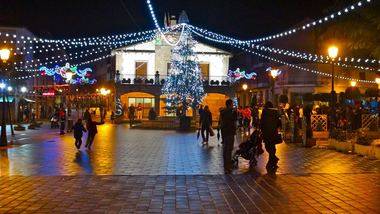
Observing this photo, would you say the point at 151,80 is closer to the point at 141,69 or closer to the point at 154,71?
the point at 154,71

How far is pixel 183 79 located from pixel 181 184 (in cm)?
2811

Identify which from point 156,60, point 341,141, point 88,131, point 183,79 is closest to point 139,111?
point 156,60

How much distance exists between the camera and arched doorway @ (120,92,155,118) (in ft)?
166

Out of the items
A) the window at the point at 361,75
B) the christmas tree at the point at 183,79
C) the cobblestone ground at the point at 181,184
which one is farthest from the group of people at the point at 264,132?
the window at the point at 361,75

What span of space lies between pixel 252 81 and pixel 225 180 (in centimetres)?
5508

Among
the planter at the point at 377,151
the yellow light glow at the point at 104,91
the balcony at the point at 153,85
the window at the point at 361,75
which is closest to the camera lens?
the planter at the point at 377,151

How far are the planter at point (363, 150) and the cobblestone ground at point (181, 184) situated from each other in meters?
0.36

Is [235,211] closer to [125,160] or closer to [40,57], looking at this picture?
[125,160]

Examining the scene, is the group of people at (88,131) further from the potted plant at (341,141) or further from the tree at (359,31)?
the tree at (359,31)

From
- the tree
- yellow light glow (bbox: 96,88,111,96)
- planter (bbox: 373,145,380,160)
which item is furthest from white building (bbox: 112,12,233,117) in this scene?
planter (bbox: 373,145,380,160)

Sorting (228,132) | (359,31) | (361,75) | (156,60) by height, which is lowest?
(228,132)

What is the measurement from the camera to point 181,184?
32.2ft

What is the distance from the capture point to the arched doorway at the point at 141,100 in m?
50.6

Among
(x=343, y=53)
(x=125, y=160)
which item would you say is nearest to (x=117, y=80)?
(x=343, y=53)
